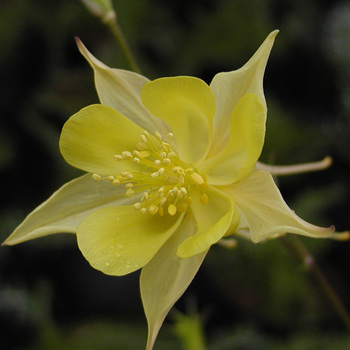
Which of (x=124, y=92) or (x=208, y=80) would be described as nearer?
(x=124, y=92)

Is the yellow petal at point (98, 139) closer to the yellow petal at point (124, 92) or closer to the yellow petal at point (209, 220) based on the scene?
the yellow petal at point (124, 92)

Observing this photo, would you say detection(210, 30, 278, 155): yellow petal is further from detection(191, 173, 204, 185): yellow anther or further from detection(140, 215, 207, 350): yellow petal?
detection(140, 215, 207, 350): yellow petal

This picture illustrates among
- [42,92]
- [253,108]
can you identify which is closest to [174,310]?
[42,92]

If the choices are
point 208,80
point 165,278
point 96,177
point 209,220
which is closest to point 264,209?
point 209,220

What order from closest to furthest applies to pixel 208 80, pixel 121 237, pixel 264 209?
pixel 264 209, pixel 121 237, pixel 208 80

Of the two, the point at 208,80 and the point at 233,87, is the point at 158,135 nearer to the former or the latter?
the point at 233,87

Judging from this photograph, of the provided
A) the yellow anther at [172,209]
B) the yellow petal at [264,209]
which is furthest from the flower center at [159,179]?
the yellow petal at [264,209]
